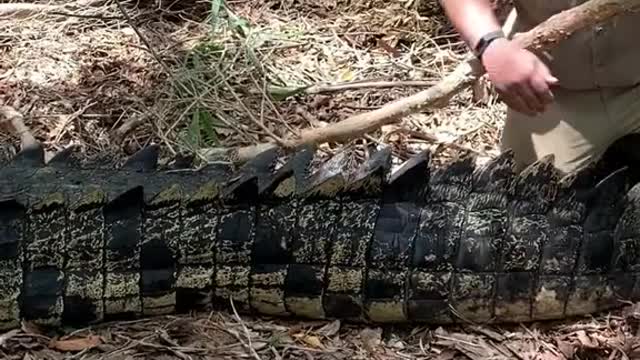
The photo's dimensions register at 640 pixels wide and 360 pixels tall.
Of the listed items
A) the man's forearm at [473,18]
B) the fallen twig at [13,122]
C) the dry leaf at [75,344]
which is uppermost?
the man's forearm at [473,18]

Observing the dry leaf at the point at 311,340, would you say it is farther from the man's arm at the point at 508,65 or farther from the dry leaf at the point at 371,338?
the man's arm at the point at 508,65

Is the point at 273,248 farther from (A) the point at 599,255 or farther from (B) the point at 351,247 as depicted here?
(A) the point at 599,255

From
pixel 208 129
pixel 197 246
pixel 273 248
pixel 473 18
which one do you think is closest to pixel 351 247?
pixel 273 248

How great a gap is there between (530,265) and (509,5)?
1.29 metres

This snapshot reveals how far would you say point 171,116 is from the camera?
9.53 feet

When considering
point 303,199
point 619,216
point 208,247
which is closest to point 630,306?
point 619,216

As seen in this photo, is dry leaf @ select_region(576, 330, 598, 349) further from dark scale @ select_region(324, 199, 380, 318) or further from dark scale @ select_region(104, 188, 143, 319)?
dark scale @ select_region(104, 188, 143, 319)

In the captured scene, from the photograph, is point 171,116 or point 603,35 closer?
point 603,35

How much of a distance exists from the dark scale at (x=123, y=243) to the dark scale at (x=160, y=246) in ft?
0.04

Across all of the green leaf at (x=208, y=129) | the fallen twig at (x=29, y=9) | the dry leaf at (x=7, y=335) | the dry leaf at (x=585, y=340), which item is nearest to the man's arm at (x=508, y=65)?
the dry leaf at (x=585, y=340)

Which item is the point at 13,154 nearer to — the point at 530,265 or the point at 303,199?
the point at 303,199

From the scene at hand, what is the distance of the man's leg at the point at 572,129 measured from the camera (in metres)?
2.38

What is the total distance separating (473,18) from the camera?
2111mm

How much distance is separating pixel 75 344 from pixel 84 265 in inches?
6.1
